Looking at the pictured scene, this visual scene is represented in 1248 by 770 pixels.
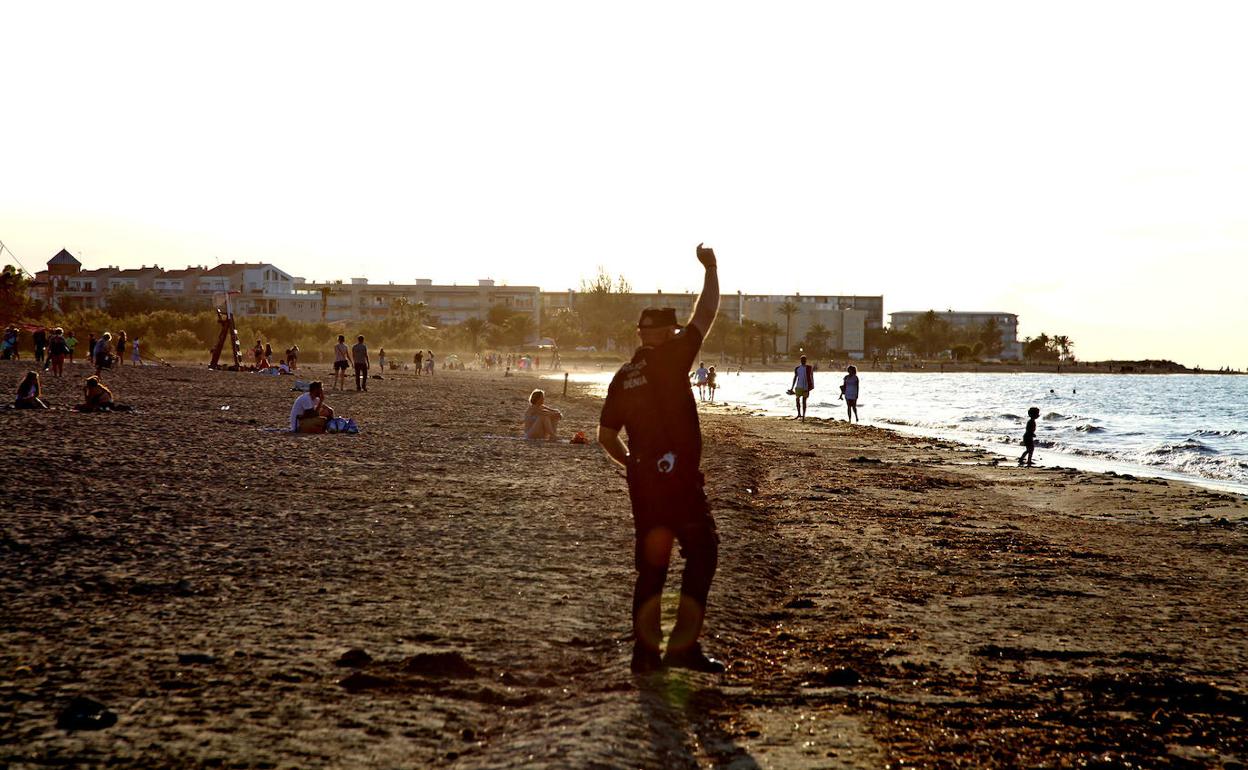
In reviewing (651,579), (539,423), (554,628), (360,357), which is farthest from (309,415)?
Result: (360,357)

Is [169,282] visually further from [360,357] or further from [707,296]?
[707,296]

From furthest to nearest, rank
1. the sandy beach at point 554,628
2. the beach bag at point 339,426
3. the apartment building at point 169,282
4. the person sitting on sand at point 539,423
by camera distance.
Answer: the apartment building at point 169,282 < the person sitting on sand at point 539,423 < the beach bag at point 339,426 < the sandy beach at point 554,628

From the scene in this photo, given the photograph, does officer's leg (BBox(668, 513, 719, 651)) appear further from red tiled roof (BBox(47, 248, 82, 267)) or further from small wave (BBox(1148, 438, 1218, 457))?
red tiled roof (BBox(47, 248, 82, 267))

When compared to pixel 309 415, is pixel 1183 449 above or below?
below

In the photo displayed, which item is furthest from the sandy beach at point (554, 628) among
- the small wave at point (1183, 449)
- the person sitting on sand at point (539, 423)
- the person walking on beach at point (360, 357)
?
the person walking on beach at point (360, 357)

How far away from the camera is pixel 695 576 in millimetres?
5559

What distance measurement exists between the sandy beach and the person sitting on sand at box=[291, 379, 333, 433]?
4.76 metres

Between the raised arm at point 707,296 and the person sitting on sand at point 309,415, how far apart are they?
13690 millimetres

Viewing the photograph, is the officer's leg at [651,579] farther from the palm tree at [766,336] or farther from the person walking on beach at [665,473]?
the palm tree at [766,336]

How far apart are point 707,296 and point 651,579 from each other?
4.72 ft

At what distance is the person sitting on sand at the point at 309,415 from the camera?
60.8 ft

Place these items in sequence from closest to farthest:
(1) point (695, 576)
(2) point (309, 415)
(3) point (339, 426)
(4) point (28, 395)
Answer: (1) point (695, 576) < (2) point (309, 415) < (3) point (339, 426) < (4) point (28, 395)

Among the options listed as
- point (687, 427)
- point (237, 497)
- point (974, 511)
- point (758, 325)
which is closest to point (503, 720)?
point (687, 427)

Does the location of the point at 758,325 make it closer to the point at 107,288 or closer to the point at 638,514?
the point at 107,288
